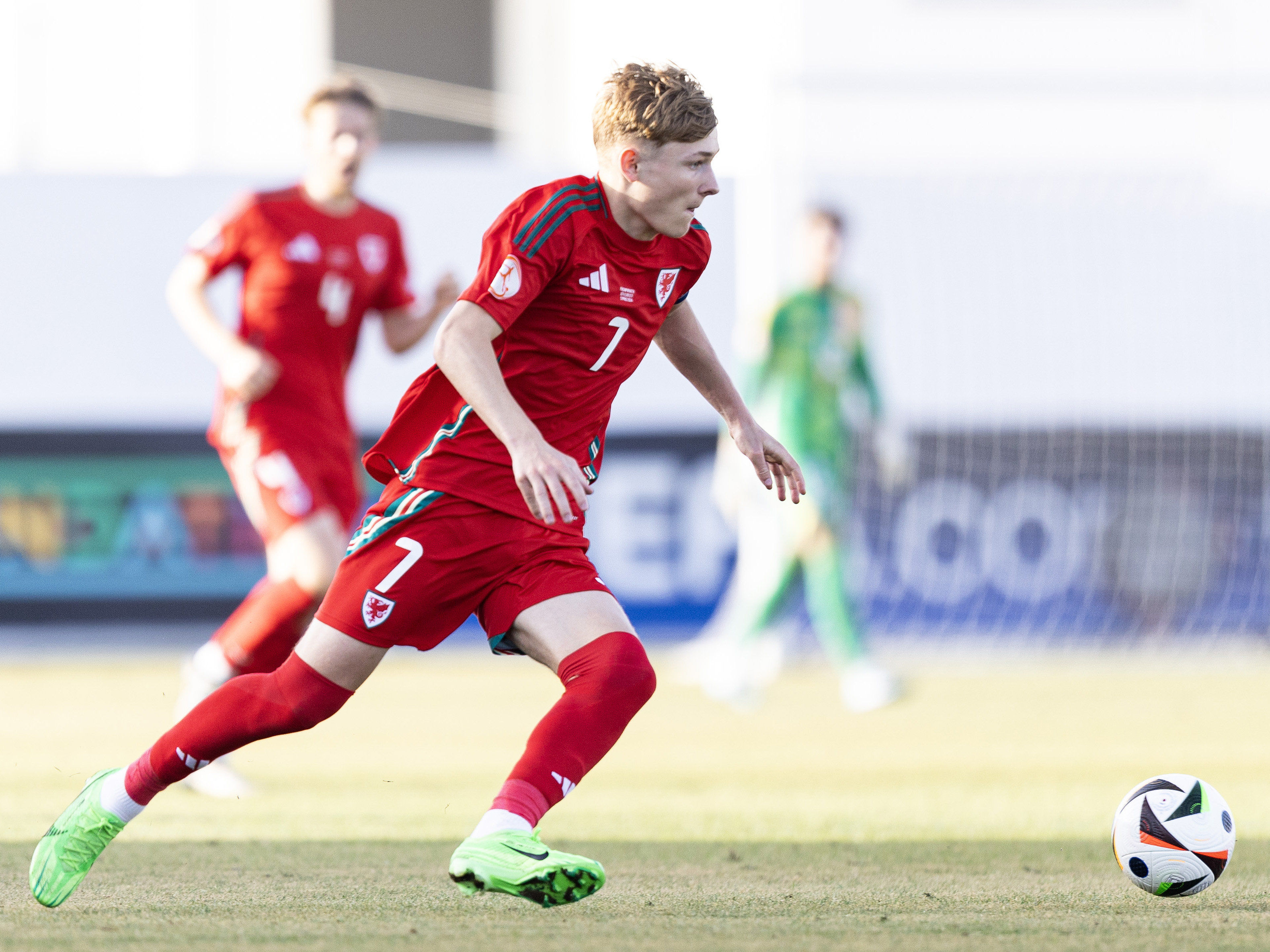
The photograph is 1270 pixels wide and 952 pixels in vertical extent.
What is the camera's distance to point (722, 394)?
3820 millimetres

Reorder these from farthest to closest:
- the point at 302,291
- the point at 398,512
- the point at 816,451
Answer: the point at 816,451 < the point at 302,291 < the point at 398,512

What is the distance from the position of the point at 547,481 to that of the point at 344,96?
9.53 feet

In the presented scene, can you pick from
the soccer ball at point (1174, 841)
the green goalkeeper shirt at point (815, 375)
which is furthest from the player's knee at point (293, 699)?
the green goalkeeper shirt at point (815, 375)

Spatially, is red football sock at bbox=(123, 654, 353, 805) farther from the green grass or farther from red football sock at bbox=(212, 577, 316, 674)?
red football sock at bbox=(212, 577, 316, 674)

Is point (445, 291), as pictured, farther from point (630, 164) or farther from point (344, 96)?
point (630, 164)

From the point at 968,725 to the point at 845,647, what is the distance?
0.67 metres

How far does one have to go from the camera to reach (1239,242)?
11.4 m

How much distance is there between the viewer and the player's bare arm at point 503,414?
3.04m

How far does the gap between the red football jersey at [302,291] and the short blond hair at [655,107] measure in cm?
243

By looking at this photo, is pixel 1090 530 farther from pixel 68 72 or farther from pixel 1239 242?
pixel 68 72

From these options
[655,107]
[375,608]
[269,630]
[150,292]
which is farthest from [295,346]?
[150,292]

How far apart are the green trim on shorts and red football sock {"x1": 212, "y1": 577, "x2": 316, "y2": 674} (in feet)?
6.04

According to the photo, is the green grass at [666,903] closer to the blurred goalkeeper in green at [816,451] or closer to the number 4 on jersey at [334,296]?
the number 4 on jersey at [334,296]

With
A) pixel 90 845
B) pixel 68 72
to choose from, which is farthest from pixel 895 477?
pixel 68 72
